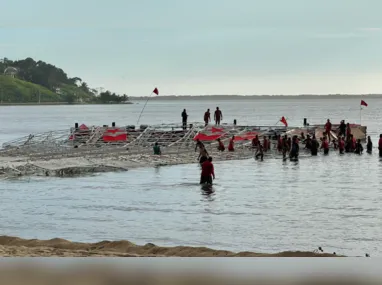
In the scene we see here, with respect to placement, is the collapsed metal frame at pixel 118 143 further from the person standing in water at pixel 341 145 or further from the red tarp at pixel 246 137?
the person standing in water at pixel 341 145

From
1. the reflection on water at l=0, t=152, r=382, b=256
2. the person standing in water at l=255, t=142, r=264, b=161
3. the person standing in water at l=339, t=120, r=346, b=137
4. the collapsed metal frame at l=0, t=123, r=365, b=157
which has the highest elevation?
the person standing in water at l=339, t=120, r=346, b=137

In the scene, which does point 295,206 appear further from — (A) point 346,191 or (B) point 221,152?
(B) point 221,152

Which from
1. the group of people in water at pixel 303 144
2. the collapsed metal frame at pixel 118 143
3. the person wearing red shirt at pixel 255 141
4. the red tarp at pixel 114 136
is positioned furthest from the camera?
the red tarp at pixel 114 136

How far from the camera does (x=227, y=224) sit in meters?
17.1

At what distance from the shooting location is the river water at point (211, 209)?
1524cm

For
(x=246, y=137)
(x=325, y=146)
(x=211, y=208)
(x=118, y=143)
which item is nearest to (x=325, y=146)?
(x=325, y=146)

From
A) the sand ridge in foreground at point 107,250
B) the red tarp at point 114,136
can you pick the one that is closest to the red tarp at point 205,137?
the red tarp at point 114,136

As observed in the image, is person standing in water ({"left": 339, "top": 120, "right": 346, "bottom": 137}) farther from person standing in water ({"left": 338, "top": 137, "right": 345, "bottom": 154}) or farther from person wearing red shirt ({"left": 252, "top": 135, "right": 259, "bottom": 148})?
person wearing red shirt ({"left": 252, "top": 135, "right": 259, "bottom": 148})

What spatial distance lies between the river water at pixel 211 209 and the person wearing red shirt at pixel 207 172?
1.80ft

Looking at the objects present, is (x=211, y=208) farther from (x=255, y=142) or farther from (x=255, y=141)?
(x=255, y=142)

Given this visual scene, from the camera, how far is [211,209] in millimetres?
19703

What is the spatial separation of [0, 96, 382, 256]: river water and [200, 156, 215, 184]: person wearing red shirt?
55 cm

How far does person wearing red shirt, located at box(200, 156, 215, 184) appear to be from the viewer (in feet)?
76.2

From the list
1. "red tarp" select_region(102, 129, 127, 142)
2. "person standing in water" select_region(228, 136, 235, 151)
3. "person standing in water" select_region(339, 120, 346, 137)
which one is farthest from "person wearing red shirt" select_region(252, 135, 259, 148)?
"red tarp" select_region(102, 129, 127, 142)
